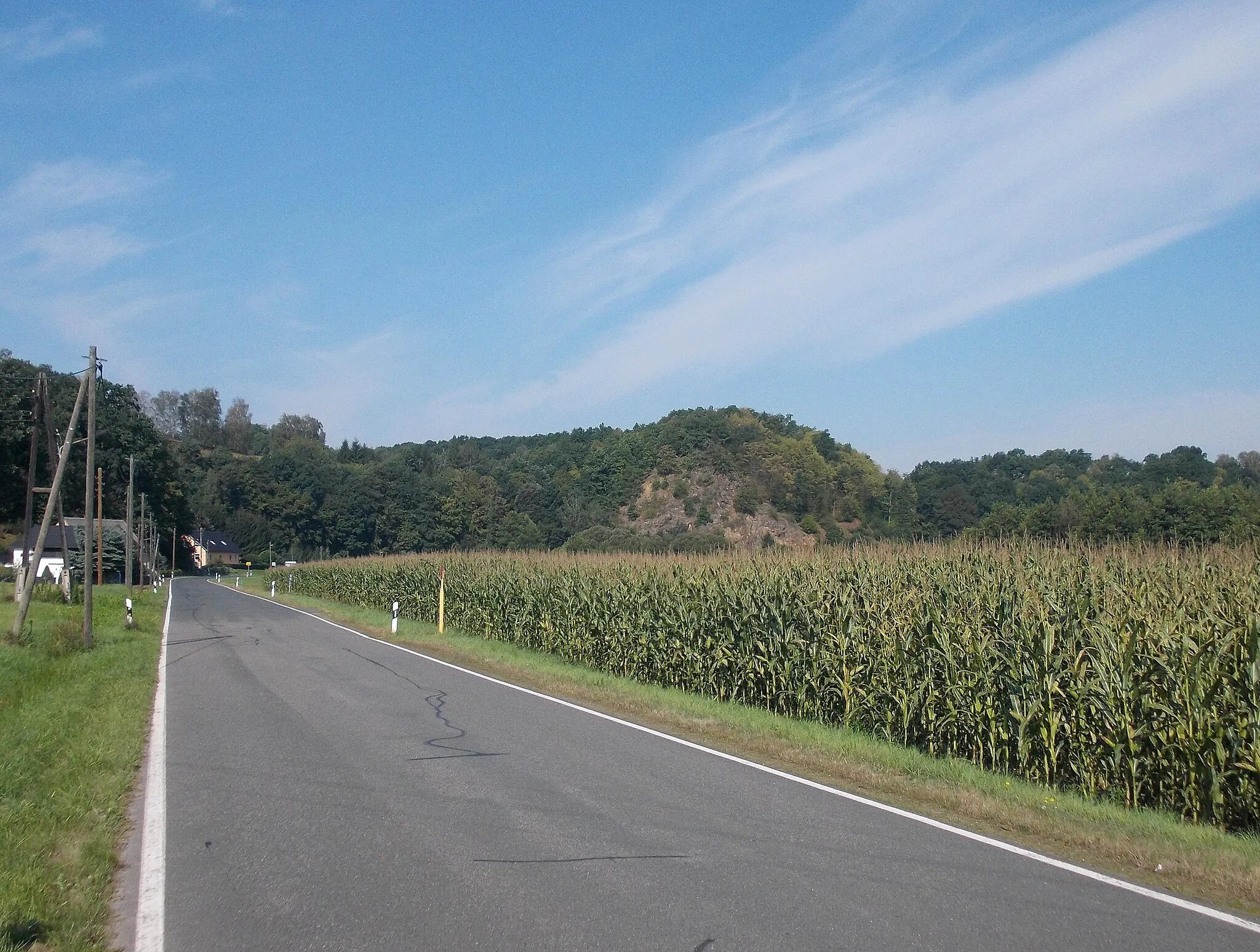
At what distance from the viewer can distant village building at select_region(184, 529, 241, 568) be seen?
381ft

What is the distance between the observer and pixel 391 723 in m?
12.3

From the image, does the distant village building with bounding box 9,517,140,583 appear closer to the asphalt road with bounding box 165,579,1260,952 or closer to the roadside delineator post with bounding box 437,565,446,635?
the roadside delineator post with bounding box 437,565,446,635

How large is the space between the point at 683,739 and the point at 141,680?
10871 millimetres

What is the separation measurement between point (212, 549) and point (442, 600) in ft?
337

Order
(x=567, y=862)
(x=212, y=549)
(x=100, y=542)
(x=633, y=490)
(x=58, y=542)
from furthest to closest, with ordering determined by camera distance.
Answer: (x=212, y=549), (x=58, y=542), (x=633, y=490), (x=100, y=542), (x=567, y=862)

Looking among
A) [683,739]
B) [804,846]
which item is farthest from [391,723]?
[804,846]

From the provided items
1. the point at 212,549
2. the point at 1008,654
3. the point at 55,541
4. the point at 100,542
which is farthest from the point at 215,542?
the point at 1008,654

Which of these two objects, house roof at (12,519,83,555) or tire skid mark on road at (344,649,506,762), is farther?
house roof at (12,519,83,555)

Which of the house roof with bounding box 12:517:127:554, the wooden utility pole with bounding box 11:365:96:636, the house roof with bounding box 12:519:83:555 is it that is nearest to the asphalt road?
the wooden utility pole with bounding box 11:365:96:636

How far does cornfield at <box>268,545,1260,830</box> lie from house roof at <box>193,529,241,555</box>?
112979 millimetres

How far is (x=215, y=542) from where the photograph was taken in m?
124

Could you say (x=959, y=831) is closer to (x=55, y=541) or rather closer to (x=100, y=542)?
(x=100, y=542)

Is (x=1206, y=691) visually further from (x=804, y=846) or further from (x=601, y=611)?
(x=601, y=611)

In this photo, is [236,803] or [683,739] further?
[683,739]
